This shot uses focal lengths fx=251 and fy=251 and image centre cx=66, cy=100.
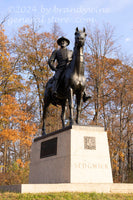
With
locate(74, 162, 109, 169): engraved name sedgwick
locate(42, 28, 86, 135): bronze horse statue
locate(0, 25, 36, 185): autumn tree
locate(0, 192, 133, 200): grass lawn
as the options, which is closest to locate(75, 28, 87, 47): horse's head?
locate(42, 28, 86, 135): bronze horse statue

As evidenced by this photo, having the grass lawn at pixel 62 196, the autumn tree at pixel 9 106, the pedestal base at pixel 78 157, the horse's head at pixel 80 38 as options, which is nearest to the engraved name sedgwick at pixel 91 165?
the pedestal base at pixel 78 157


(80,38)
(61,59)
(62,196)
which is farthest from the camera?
(61,59)

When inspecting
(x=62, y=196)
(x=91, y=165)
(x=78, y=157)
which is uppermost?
(x=78, y=157)

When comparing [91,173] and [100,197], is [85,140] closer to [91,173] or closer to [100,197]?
[91,173]

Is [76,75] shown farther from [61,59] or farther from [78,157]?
[78,157]

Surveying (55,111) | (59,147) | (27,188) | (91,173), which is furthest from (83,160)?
(55,111)

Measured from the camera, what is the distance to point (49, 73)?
24438 millimetres

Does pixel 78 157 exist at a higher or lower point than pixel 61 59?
lower

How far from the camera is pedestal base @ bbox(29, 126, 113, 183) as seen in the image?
333 inches

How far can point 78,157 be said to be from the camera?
859cm

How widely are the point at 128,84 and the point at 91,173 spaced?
17.2m

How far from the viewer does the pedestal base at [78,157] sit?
8.45 meters

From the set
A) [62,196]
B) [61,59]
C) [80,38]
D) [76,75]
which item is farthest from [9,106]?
[62,196]

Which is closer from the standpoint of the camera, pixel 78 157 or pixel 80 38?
pixel 78 157
